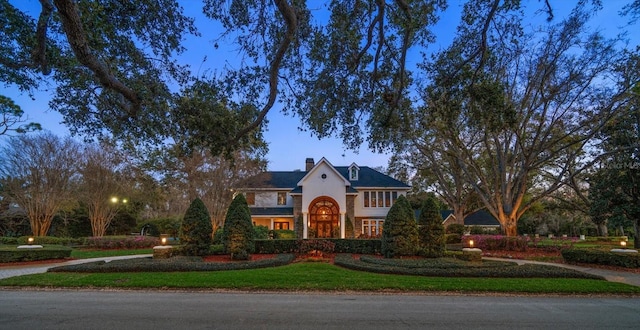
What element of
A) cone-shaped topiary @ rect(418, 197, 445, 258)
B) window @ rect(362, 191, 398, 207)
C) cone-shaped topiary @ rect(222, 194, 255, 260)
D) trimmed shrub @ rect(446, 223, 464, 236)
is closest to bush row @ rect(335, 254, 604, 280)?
cone-shaped topiary @ rect(418, 197, 445, 258)

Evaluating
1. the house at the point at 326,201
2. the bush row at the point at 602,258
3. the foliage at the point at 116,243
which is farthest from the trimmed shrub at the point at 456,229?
the foliage at the point at 116,243

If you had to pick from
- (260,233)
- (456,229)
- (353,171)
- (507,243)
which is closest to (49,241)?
(260,233)

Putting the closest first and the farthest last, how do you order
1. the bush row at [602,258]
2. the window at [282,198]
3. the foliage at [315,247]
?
the bush row at [602,258] < the foliage at [315,247] < the window at [282,198]

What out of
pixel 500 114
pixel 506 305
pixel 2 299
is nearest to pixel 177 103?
pixel 2 299

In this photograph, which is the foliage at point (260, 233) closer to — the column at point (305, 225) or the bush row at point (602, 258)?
the column at point (305, 225)

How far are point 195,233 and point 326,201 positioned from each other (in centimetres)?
1566

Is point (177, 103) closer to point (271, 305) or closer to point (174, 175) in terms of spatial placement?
point (271, 305)

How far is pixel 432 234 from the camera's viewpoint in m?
16.8

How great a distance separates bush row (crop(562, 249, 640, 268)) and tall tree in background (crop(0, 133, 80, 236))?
3294cm

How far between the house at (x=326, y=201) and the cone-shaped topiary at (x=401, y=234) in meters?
12.5

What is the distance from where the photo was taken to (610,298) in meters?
9.15

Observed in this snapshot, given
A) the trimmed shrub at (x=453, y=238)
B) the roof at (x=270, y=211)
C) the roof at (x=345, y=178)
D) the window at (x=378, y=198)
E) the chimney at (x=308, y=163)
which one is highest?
the chimney at (x=308, y=163)

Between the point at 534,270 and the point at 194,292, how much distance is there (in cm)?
1130

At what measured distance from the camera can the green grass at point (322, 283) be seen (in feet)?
31.8
